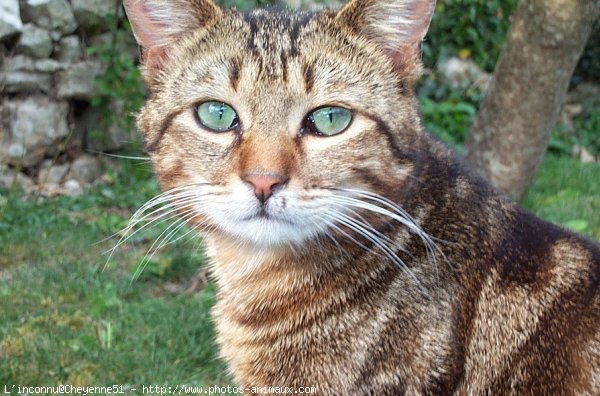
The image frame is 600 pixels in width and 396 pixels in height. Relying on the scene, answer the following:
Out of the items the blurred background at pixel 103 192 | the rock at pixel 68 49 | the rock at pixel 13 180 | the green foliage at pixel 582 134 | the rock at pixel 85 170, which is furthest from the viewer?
the green foliage at pixel 582 134

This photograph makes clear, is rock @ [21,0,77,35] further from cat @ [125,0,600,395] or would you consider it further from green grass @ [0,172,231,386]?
cat @ [125,0,600,395]

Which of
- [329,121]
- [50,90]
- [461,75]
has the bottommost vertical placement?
[461,75]

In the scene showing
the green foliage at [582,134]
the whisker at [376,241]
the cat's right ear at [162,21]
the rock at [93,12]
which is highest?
the cat's right ear at [162,21]

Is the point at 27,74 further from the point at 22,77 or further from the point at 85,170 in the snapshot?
the point at 85,170

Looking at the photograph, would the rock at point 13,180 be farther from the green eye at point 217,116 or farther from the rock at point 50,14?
the green eye at point 217,116

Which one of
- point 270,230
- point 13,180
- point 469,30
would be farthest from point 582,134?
point 270,230

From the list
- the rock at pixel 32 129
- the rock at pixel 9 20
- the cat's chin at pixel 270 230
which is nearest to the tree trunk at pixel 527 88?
the cat's chin at pixel 270 230

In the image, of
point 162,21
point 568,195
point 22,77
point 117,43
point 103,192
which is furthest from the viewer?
point 117,43
